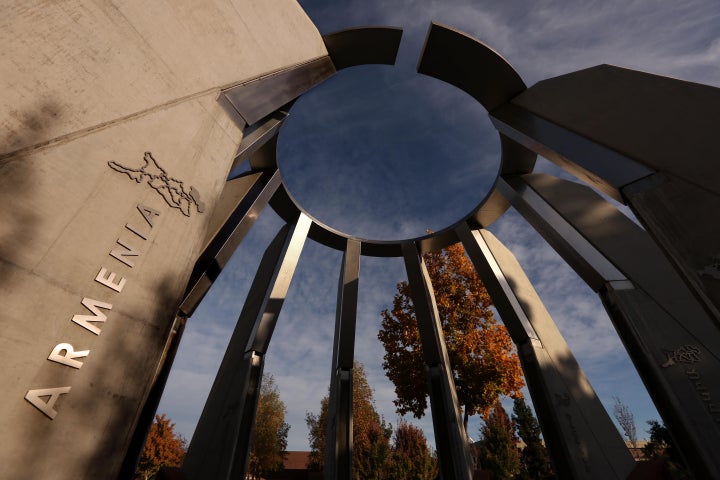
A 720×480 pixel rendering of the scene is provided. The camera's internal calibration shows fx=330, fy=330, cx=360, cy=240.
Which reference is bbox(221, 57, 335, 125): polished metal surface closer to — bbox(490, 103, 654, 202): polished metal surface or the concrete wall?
the concrete wall

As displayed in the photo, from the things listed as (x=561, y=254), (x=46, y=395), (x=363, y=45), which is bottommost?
(x=46, y=395)

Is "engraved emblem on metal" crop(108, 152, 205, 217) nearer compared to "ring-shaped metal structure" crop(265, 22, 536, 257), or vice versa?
"engraved emblem on metal" crop(108, 152, 205, 217)

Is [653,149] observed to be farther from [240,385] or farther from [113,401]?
[240,385]

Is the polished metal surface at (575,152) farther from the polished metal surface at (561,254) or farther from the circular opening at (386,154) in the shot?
the circular opening at (386,154)

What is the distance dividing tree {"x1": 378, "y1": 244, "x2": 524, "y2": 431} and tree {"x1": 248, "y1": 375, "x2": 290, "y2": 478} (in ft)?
51.8

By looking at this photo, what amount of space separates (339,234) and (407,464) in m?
15.5

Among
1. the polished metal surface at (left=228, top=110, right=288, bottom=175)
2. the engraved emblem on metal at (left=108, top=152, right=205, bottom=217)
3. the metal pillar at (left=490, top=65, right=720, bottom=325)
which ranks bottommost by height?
the engraved emblem on metal at (left=108, top=152, right=205, bottom=217)

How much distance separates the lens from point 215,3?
5348 mm

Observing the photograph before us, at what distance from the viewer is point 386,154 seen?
14.3 metres

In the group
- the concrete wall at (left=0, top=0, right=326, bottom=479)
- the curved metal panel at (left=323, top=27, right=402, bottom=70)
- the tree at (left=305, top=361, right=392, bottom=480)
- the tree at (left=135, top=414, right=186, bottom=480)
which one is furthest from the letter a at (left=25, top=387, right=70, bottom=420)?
the tree at (left=135, top=414, right=186, bottom=480)

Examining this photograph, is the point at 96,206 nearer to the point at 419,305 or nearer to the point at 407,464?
the point at 419,305

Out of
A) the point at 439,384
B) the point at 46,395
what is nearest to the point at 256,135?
the point at 46,395

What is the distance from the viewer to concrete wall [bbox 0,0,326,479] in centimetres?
252

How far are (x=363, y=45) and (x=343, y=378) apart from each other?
10.6 metres
